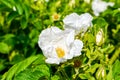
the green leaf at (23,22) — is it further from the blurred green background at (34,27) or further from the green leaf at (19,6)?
the green leaf at (19,6)

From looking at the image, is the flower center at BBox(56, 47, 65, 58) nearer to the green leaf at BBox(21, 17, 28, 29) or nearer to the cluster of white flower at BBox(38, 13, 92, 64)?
the cluster of white flower at BBox(38, 13, 92, 64)

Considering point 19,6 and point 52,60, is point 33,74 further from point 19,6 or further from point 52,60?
point 19,6

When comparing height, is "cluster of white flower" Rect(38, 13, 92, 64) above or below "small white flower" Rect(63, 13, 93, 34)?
below

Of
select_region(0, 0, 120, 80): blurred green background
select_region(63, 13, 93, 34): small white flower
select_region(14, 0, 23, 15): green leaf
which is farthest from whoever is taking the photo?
select_region(14, 0, 23, 15): green leaf

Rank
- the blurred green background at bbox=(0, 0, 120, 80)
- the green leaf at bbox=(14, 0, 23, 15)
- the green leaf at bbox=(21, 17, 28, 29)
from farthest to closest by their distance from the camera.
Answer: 1. the green leaf at bbox=(21, 17, 28, 29)
2. the green leaf at bbox=(14, 0, 23, 15)
3. the blurred green background at bbox=(0, 0, 120, 80)

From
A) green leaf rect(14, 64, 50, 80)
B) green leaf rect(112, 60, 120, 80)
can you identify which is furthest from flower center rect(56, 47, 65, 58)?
green leaf rect(112, 60, 120, 80)

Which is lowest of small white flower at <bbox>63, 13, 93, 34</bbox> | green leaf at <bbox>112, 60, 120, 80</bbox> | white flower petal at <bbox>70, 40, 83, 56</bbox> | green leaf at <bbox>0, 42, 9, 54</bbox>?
green leaf at <bbox>0, 42, 9, 54</bbox>

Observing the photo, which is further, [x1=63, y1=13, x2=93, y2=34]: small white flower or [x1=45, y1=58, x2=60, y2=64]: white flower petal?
[x1=63, y1=13, x2=93, y2=34]: small white flower

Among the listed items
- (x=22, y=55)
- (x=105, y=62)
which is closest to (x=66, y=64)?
(x=105, y=62)

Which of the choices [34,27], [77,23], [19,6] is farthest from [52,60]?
[34,27]
